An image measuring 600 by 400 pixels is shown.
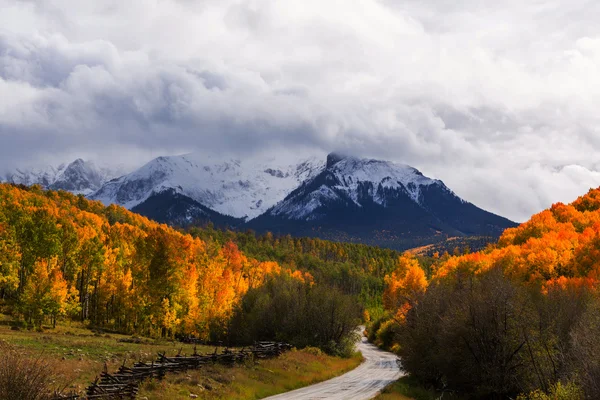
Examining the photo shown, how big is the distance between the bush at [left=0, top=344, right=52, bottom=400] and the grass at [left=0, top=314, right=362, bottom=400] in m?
4.09

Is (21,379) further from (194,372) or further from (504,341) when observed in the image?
(504,341)

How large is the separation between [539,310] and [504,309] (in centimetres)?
242

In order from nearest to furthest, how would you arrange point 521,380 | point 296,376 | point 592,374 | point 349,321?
point 592,374, point 521,380, point 296,376, point 349,321

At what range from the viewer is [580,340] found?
87.2 ft

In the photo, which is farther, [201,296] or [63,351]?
[201,296]

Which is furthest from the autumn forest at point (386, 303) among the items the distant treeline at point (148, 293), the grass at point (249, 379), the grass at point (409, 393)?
→ the grass at point (249, 379)

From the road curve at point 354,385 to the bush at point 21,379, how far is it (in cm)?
2299

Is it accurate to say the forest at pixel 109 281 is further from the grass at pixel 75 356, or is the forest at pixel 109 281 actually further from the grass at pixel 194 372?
the grass at pixel 194 372

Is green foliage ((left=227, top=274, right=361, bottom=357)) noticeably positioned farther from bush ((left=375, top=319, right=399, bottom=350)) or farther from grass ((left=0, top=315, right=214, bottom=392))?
grass ((left=0, top=315, right=214, bottom=392))

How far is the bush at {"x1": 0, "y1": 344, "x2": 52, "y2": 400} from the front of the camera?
1772cm

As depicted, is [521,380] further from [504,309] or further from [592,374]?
[592,374]

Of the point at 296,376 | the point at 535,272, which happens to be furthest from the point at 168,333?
the point at 535,272

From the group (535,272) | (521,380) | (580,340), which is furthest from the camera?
(535,272)

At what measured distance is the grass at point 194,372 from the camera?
32469mm
